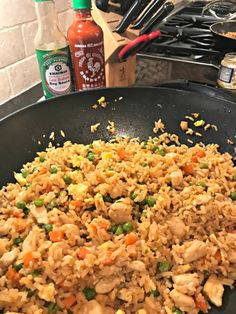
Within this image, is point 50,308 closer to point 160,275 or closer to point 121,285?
point 121,285

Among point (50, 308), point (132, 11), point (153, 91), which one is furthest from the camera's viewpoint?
point (132, 11)

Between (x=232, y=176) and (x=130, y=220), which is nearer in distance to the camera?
(x=130, y=220)

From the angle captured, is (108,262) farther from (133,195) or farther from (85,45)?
(85,45)

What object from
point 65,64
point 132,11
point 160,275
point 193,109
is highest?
point 132,11

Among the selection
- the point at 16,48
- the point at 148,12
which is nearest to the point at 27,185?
the point at 16,48

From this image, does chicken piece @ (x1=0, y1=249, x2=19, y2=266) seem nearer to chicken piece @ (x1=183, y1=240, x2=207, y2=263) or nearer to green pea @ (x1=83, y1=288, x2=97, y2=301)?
green pea @ (x1=83, y1=288, x2=97, y2=301)

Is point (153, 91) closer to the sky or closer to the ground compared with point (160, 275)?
closer to the sky

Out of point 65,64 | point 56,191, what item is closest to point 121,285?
point 56,191
